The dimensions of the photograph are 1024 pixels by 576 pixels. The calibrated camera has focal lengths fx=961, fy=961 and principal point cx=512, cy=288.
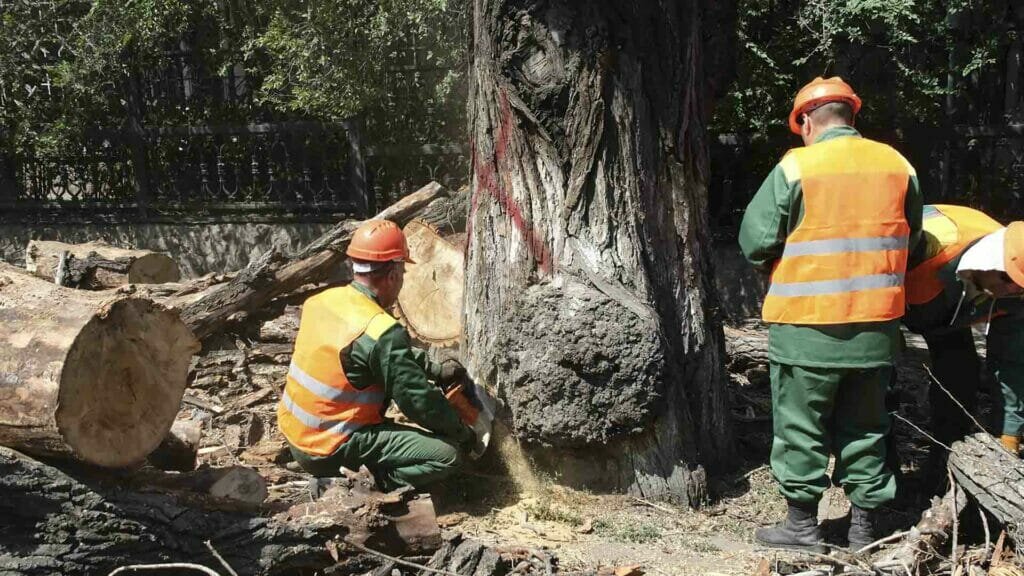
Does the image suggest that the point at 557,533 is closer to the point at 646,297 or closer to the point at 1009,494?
the point at 646,297

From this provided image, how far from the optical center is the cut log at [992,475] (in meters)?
3.61

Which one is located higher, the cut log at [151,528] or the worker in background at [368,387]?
the worker in background at [368,387]

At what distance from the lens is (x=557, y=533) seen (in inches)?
164

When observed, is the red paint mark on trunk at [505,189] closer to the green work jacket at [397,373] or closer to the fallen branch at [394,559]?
the green work jacket at [397,373]

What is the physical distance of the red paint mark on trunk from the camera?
14.4ft

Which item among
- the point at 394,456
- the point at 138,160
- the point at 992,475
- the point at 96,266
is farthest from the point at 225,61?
the point at 992,475

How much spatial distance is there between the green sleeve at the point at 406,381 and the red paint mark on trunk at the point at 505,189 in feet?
2.44

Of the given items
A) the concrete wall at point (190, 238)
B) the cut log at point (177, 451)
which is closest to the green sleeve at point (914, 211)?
the cut log at point (177, 451)

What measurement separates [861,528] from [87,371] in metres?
3.07

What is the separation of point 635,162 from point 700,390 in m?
1.13

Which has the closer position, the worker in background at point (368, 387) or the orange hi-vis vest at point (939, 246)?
the worker in background at point (368, 387)

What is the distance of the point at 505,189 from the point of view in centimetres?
448

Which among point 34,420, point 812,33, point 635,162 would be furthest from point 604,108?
point 812,33

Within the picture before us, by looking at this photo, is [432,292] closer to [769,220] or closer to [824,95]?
[769,220]
